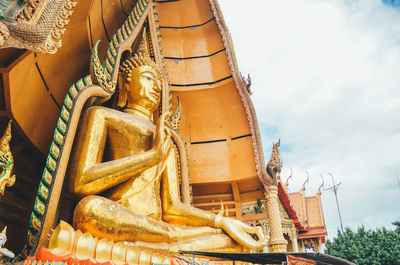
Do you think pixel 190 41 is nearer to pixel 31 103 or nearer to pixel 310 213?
pixel 31 103

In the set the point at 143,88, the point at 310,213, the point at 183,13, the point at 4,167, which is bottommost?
the point at 4,167

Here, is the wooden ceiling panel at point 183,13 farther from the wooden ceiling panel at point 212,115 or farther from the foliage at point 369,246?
the foliage at point 369,246

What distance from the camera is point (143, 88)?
3.47 metres

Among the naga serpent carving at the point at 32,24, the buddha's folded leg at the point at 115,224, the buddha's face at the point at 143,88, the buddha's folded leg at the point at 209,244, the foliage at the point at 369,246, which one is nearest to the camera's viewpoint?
the naga serpent carving at the point at 32,24

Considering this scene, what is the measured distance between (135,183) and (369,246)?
325 inches

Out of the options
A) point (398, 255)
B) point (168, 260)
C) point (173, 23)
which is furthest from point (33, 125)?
point (398, 255)

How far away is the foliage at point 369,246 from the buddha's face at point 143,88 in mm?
7884

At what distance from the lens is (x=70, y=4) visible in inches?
85.8

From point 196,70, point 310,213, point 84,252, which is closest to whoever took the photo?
point 84,252

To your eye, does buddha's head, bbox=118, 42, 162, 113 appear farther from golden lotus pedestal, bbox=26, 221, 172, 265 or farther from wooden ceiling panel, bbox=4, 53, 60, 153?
golden lotus pedestal, bbox=26, 221, 172, 265

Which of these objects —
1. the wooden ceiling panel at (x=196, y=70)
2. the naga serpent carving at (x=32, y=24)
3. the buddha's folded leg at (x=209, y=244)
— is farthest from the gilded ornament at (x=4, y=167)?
the wooden ceiling panel at (x=196, y=70)

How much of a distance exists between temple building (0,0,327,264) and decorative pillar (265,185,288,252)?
0.02m

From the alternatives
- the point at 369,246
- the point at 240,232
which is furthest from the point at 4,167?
the point at 369,246

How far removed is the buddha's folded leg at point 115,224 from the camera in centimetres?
229
